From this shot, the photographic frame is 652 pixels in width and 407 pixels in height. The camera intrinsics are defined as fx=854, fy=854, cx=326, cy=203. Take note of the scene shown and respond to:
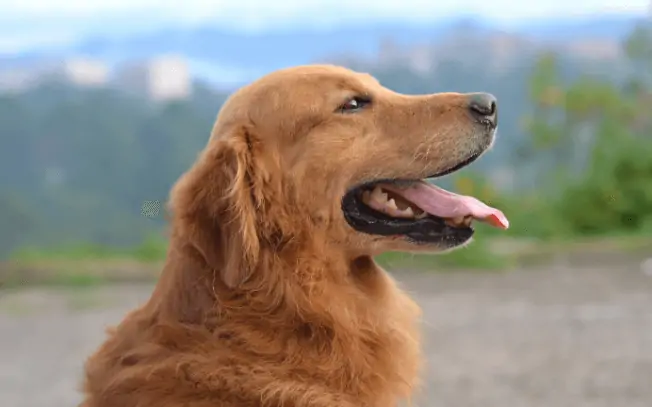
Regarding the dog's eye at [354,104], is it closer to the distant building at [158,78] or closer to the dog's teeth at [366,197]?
the dog's teeth at [366,197]

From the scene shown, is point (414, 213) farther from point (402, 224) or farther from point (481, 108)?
point (481, 108)

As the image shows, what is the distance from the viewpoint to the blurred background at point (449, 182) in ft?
22.8

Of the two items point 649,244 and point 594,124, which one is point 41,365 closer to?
point 649,244

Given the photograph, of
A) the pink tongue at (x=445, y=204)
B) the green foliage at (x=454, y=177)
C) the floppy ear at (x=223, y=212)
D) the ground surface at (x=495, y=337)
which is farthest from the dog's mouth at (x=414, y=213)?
the green foliage at (x=454, y=177)

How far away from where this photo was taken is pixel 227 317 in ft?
8.54

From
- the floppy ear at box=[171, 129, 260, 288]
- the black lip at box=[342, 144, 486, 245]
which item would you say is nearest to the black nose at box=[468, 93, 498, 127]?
the black lip at box=[342, 144, 486, 245]

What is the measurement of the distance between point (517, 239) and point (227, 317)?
7.51m

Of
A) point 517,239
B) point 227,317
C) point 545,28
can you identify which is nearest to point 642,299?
point 517,239

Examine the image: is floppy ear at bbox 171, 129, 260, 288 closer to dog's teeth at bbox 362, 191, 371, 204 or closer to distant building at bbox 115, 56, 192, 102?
dog's teeth at bbox 362, 191, 371, 204

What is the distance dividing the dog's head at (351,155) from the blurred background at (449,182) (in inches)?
129

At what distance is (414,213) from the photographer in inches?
116

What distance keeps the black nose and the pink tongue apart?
0.93 feet

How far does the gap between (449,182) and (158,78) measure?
382 cm

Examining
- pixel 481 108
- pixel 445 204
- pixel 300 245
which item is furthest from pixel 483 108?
pixel 300 245
